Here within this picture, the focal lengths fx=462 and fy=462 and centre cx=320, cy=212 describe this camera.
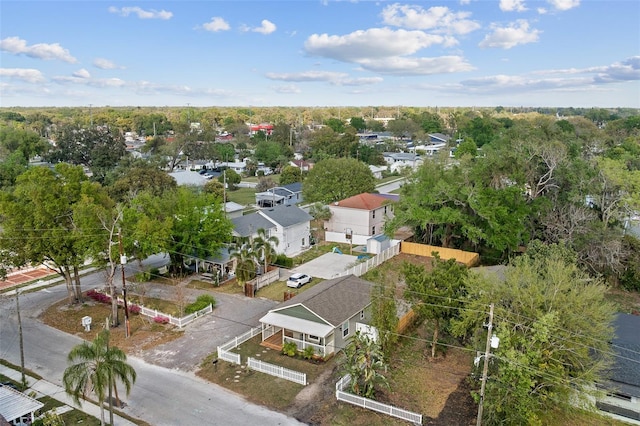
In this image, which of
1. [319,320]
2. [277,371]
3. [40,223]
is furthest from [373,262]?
[40,223]

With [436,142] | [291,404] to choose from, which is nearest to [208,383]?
[291,404]

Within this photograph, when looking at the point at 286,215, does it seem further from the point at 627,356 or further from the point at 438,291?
the point at 627,356

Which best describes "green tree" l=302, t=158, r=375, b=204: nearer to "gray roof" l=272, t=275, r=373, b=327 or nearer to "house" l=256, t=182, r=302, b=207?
"house" l=256, t=182, r=302, b=207

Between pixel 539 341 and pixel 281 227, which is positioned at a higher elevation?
pixel 539 341

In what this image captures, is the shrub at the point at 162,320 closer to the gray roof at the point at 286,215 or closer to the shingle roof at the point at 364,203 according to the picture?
the gray roof at the point at 286,215

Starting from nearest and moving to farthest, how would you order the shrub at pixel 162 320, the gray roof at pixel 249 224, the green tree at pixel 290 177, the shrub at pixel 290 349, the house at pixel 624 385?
the house at pixel 624 385
the shrub at pixel 290 349
the shrub at pixel 162 320
the gray roof at pixel 249 224
the green tree at pixel 290 177

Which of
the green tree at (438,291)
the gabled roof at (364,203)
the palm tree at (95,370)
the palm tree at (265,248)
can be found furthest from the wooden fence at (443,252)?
the palm tree at (95,370)
